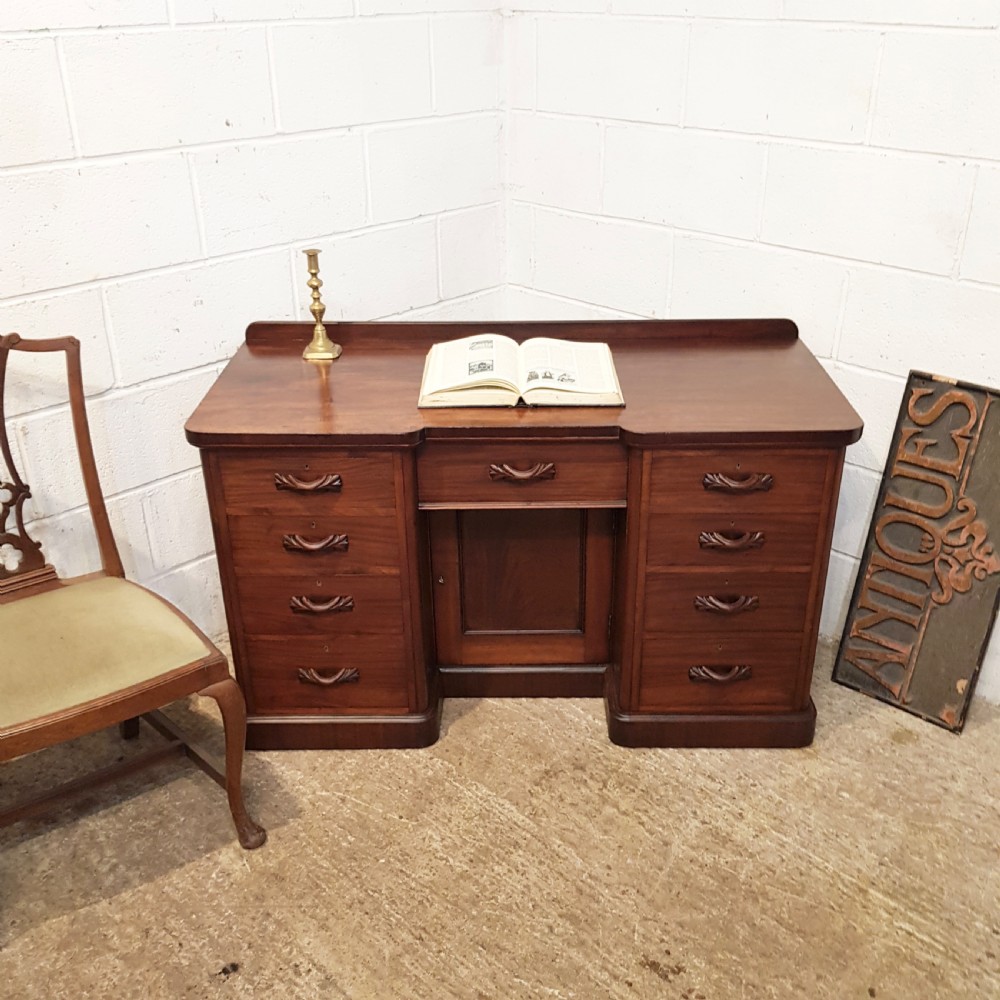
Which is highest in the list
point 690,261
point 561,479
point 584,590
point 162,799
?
point 690,261

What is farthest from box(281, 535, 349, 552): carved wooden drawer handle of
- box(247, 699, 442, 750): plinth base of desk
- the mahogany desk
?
box(247, 699, 442, 750): plinth base of desk

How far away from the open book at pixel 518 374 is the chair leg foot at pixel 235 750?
0.58 metres

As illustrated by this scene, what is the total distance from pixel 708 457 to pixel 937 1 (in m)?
0.91

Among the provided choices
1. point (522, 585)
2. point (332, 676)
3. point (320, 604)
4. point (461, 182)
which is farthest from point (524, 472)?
point (461, 182)

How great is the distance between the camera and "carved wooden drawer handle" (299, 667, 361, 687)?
1916 millimetres

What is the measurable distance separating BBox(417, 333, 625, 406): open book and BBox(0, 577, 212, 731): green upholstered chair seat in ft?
1.90

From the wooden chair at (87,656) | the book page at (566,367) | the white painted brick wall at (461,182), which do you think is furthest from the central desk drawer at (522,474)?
the white painted brick wall at (461,182)

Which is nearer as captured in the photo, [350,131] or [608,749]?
[608,749]

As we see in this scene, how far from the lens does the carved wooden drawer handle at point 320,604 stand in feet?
6.07

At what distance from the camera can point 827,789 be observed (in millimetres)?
1865

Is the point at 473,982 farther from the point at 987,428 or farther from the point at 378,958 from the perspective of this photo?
the point at 987,428

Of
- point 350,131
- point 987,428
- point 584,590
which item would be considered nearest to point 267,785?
point 584,590

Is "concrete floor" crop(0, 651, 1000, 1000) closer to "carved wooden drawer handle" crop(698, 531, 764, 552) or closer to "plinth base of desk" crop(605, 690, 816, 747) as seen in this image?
"plinth base of desk" crop(605, 690, 816, 747)

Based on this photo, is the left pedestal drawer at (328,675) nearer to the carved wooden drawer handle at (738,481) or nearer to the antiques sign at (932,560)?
the carved wooden drawer handle at (738,481)
